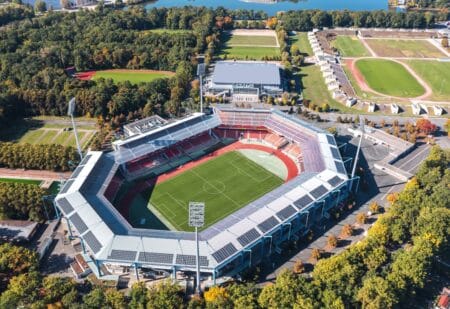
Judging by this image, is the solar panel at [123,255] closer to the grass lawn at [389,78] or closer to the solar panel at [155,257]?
the solar panel at [155,257]

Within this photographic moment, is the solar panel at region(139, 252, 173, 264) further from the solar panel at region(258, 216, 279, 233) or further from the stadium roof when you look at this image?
the stadium roof

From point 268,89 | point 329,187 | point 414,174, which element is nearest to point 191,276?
point 329,187

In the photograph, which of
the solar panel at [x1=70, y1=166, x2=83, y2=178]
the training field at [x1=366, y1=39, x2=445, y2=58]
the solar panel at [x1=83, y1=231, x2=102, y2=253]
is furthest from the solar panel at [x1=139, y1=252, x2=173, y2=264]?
the training field at [x1=366, y1=39, x2=445, y2=58]

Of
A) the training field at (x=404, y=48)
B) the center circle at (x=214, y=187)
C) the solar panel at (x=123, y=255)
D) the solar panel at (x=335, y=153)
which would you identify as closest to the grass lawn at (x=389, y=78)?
the training field at (x=404, y=48)

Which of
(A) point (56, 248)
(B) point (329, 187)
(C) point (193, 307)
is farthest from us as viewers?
(B) point (329, 187)

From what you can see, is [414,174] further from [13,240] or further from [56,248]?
[13,240]
